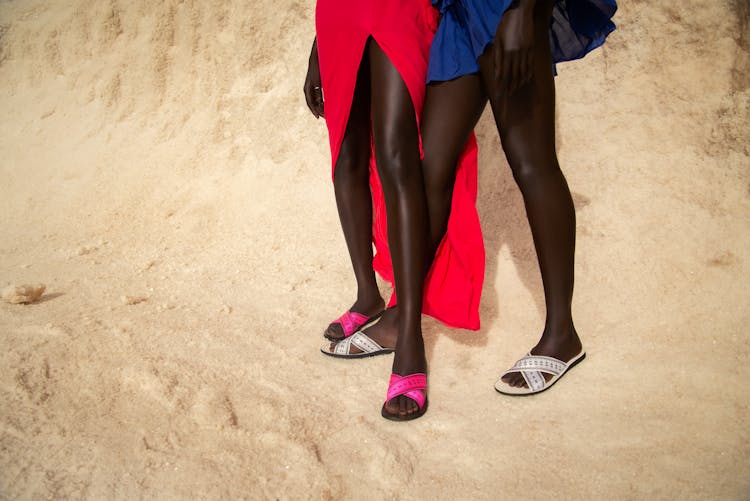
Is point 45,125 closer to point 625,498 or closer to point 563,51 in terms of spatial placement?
point 563,51

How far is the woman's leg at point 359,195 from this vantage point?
155cm

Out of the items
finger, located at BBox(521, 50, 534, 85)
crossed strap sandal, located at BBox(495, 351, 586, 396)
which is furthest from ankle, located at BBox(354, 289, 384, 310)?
finger, located at BBox(521, 50, 534, 85)

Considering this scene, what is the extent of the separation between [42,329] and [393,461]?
1.25 m

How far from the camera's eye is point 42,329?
1.61 metres

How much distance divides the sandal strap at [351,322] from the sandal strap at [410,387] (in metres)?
0.39

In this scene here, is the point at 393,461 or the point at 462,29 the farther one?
the point at 462,29

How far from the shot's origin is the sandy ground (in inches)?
44.2

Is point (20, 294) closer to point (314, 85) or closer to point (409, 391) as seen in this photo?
point (314, 85)

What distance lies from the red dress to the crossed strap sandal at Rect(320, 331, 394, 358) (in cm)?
16

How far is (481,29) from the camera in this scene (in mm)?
1237

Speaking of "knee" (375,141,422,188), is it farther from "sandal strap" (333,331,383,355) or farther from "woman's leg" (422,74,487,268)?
"sandal strap" (333,331,383,355)

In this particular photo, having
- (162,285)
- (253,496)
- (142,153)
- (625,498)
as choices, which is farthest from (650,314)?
(142,153)

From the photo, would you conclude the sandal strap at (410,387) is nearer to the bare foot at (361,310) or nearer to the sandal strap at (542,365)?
the sandal strap at (542,365)

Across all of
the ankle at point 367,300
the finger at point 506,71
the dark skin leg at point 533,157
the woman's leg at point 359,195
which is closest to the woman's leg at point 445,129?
the dark skin leg at point 533,157
